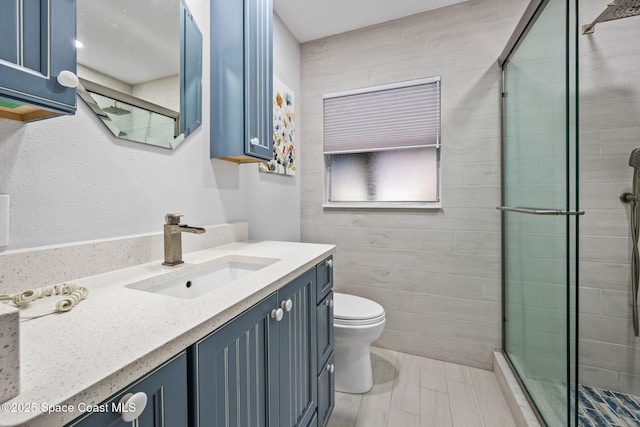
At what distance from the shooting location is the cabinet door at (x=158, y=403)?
1.34 ft

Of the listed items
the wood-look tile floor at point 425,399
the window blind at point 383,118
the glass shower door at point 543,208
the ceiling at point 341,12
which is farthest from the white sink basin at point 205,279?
the ceiling at point 341,12

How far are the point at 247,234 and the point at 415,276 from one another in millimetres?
1244

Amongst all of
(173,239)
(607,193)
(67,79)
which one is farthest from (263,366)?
(607,193)

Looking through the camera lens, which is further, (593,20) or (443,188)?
(443,188)

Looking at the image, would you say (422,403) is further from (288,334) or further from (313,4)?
(313,4)

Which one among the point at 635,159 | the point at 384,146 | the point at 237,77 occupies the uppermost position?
the point at 237,77

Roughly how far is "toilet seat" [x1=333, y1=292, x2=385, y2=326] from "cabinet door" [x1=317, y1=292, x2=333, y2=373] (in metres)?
0.18

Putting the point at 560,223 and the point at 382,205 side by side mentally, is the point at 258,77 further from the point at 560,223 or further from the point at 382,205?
the point at 560,223

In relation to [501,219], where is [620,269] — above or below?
below

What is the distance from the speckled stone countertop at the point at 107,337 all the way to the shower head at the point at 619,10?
2.08m

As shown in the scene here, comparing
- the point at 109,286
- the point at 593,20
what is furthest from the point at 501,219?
the point at 109,286

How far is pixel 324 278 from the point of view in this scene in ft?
4.41

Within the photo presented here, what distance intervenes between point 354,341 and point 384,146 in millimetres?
1376

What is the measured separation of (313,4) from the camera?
196cm
